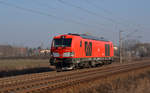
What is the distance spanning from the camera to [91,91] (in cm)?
1027

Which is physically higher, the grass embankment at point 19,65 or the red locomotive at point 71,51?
the red locomotive at point 71,51

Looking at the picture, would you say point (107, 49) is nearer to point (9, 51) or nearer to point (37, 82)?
point (37, 82)

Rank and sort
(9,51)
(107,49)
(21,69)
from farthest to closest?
1. (9,51)
2. (107,49)
3. (21,69)

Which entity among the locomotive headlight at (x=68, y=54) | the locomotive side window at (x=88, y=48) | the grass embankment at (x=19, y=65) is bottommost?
the grass embankment at (x=19, y=65)

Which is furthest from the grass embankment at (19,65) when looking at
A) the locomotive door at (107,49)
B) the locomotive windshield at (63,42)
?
the locomotive door at (107,49)

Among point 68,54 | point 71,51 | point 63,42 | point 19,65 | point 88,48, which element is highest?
point 63,42

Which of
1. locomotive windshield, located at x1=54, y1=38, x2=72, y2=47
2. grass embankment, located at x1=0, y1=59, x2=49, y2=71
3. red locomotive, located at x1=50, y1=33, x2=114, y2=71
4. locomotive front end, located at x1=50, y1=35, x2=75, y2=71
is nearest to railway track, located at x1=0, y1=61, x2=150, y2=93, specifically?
locomotive front end, located at x1=50, y1=35, x2=75, y2=71

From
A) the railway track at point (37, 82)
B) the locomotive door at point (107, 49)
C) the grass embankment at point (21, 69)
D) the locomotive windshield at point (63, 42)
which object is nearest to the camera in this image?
the railway track at point (37, 82)

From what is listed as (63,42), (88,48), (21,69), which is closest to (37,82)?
(63,42)

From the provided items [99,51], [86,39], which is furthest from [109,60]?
[86,39]

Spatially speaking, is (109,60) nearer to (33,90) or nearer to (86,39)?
(86,39)

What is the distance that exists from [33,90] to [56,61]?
8778 millimetres

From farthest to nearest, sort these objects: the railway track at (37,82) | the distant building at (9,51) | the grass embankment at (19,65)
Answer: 1. the distant building at (9,51)
2. the grass embankment at (19,65)
3. the railway track at (37,82)

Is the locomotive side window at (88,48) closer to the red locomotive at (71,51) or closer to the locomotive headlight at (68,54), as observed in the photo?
the red locomotive at (71,51)
